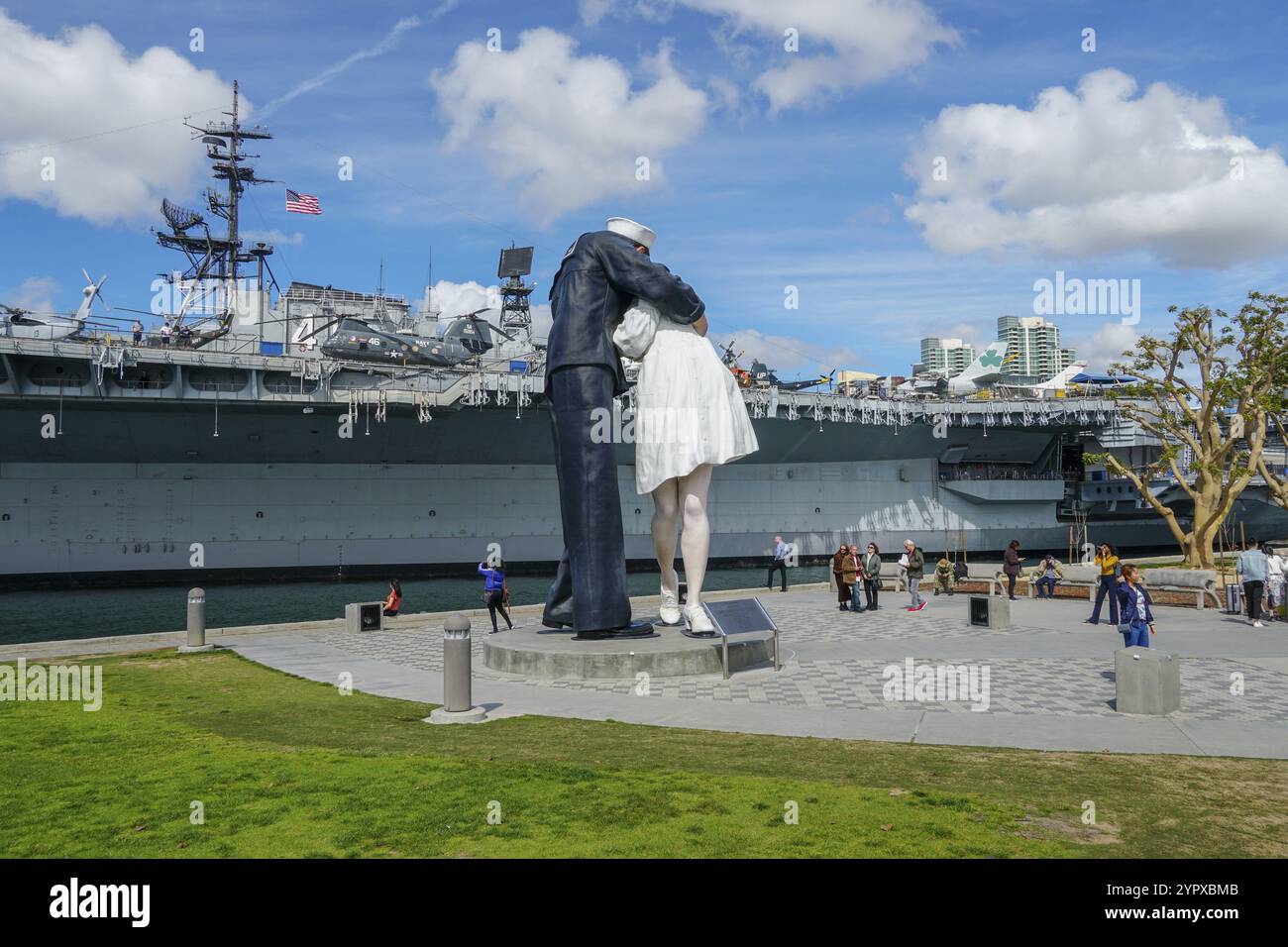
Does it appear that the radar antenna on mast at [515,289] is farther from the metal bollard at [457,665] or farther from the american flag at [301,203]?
the metal bollard at [457,665]

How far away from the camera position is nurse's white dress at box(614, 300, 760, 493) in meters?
12.7

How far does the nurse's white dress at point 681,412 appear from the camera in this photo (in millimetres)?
12672

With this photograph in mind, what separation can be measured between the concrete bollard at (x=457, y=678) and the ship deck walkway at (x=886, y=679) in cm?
45

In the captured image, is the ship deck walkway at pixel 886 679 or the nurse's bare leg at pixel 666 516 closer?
the ship deck walkway at pixel 886 679

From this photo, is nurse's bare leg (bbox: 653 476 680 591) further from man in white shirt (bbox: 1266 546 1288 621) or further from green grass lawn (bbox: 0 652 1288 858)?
man in white shirt (bbox: 1266 546 1288 621)

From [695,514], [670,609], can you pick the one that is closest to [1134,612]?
[695,514]

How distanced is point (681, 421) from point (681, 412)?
13cm

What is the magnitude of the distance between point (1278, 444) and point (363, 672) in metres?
66.1

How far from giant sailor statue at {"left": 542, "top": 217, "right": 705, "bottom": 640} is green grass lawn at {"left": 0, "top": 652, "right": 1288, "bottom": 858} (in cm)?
388

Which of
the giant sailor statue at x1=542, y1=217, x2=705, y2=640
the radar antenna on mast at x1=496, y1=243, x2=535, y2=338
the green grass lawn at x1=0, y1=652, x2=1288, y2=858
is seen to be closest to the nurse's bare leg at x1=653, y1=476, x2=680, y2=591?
the giant sailor statue at x1=542, y1=217, x2=705, y2=640

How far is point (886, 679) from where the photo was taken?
1231 centimetres

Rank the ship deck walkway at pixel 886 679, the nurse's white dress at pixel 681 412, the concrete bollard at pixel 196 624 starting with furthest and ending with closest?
1. the concrete bollard at pixel 196 624
2. the nurse's white dress at pixel 681 412
3. the ship deck walkway at pixel 886 679

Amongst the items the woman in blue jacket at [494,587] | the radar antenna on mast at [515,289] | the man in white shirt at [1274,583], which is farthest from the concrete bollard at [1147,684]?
the radar antenna on mast at [515,289]
